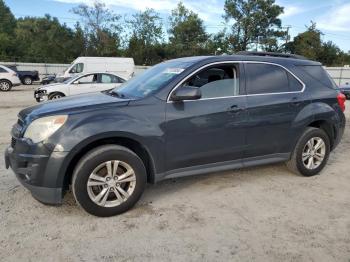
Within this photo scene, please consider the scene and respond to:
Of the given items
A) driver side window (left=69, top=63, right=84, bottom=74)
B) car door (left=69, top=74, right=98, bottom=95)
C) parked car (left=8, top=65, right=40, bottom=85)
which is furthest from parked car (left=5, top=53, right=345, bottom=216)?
parked car (left=8, top=65, right=40, bottom=85)

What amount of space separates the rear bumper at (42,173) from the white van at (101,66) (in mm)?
20095

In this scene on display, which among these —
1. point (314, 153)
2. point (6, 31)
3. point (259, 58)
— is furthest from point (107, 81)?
point (6, 31)

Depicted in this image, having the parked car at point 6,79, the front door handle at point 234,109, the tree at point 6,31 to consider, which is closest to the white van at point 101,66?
the parked car at point 6,79

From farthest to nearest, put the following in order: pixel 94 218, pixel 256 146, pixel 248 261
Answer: pixel 256 146 → pixel 94 218 → pixel 248 261

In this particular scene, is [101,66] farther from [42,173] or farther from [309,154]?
[42,173]

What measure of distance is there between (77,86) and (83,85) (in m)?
0.23

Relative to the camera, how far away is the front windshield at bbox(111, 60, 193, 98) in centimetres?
445

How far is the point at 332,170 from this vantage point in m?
5.95

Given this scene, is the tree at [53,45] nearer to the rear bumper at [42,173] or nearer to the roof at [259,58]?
the roof at [259,58]

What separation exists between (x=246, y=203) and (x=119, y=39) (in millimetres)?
56064

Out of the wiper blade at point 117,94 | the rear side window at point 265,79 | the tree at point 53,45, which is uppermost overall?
the tree at point 53,45

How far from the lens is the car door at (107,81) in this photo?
1462 centimetres

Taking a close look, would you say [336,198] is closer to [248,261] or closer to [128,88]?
[248,261]

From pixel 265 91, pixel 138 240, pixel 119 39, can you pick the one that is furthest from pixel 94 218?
pixel 119 39
